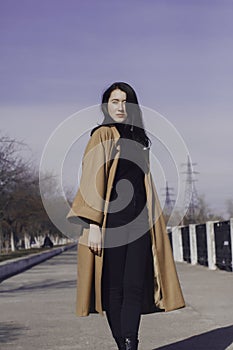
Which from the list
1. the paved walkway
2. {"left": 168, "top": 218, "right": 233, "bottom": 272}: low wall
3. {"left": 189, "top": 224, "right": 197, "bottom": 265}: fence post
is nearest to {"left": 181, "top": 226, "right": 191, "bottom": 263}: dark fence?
{"left": 168, "top": 218, "right": 233, "bottom": 272}: low wall

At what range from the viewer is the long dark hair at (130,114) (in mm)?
5680

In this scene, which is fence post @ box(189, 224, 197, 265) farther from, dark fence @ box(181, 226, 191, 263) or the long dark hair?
the long dark hair

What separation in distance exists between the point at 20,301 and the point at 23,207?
40.2 m

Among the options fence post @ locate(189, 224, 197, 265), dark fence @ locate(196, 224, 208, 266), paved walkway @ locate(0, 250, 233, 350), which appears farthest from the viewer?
fence post @ locate(189, 224, 197, 265)

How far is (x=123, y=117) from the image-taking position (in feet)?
18.6

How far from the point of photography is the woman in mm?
5422

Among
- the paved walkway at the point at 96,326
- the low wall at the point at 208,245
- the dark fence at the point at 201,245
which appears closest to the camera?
the paved walkway at the point at 96,326

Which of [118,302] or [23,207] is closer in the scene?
[118,302]

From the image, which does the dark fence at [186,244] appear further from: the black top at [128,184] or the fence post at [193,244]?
the black top at [128,184]

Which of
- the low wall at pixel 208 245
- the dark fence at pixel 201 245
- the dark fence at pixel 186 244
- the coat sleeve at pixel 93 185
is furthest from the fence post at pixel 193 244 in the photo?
the coat sleeve at pixel 93 185

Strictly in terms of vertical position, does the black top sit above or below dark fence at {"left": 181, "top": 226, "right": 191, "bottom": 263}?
above

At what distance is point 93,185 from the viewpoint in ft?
17.7

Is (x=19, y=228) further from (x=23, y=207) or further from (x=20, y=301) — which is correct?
(x=20, y=301)

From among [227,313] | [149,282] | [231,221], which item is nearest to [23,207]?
[231,221]
